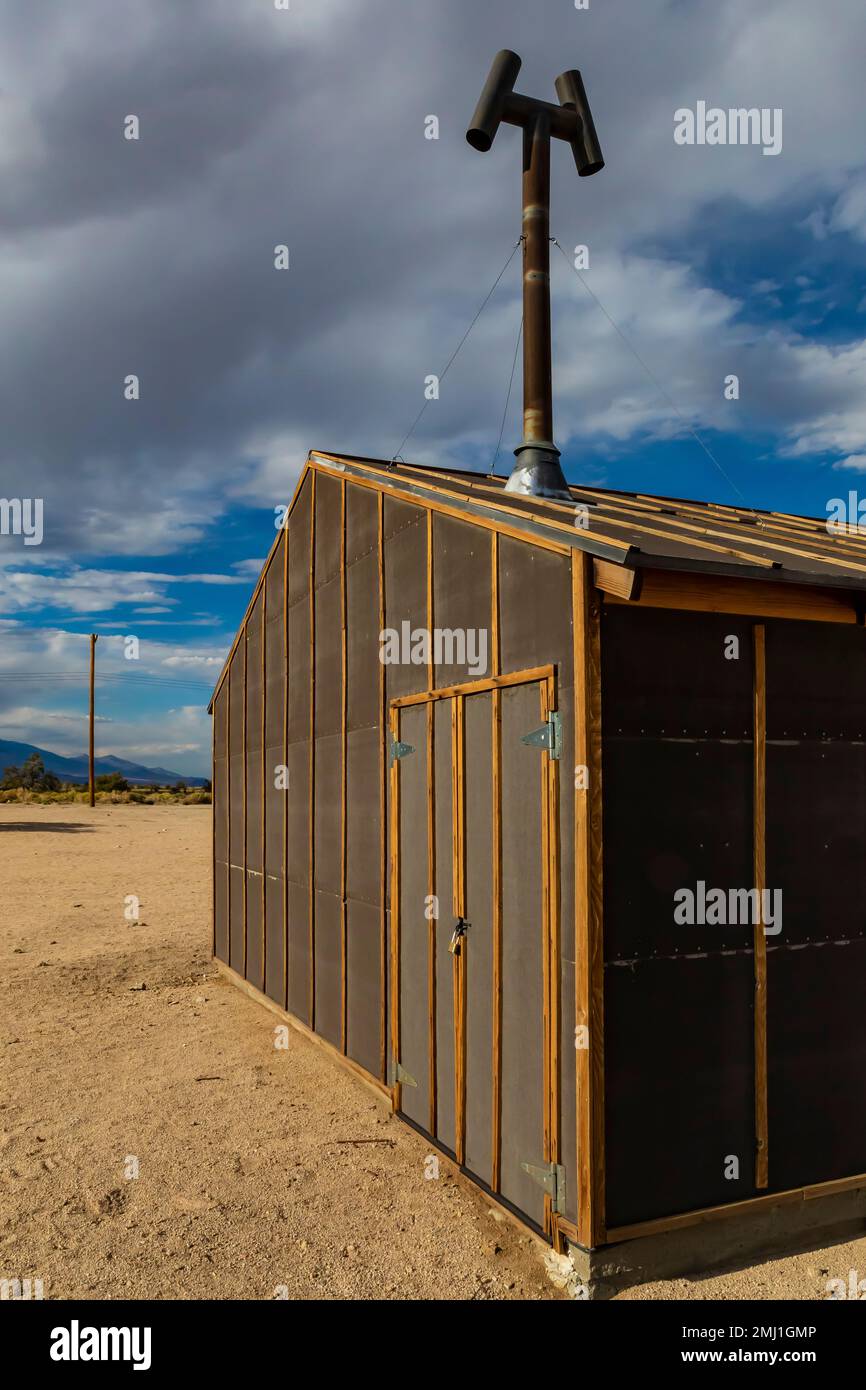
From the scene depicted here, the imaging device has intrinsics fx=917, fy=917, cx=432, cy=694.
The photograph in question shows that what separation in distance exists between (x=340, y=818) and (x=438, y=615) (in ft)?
8.70

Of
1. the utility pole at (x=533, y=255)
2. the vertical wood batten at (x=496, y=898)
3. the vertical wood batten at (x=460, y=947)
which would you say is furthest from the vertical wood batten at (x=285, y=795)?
the vertical wood batten at (x=496, y=898)

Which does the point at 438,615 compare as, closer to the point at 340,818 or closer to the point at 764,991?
the point at 340,818

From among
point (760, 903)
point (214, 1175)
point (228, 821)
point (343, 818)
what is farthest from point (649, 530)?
point (228, 821)

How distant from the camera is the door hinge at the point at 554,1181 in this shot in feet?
16.1

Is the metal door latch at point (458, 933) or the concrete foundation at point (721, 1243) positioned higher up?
the metal door latch at point (458, 933)

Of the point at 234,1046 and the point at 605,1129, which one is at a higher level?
the point at 605,1129

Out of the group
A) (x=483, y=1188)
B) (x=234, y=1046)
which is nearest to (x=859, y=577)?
(x=483, y=1188)

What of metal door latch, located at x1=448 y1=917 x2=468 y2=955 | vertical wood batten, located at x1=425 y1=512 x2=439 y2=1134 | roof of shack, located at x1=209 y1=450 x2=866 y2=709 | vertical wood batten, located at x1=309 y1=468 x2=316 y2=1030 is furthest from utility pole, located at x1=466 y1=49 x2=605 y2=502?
metal door latch, located at x1=448 y1=917 x2=468 y2=955

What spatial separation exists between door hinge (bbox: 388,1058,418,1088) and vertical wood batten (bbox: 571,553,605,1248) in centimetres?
232

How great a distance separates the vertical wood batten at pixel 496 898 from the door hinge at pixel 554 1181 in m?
0.57

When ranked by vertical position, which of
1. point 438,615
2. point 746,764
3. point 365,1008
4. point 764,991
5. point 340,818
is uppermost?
point 438,615

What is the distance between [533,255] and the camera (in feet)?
29.2

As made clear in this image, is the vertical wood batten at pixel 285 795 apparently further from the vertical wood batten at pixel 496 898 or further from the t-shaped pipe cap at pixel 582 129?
the t-shaped pipe cap at pixel 582 129
